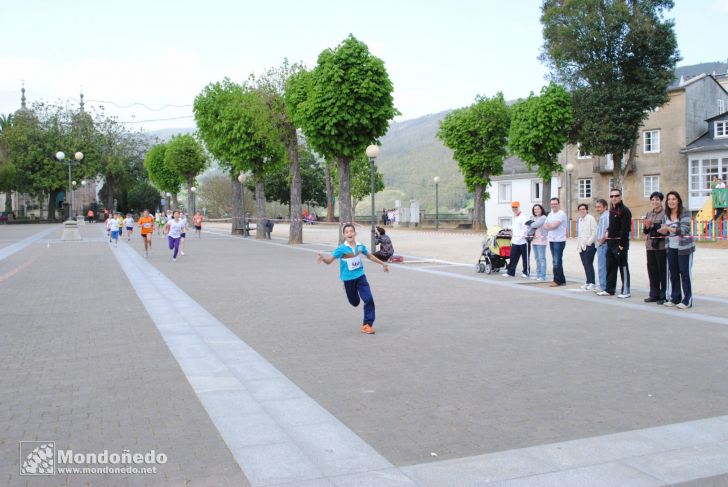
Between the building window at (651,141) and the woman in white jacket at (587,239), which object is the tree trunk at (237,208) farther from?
the woman in white jacket at (587,239)

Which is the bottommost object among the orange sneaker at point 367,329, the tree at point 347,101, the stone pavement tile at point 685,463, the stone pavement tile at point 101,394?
the stone pavement tile at point 685,463

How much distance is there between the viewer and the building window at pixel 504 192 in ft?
187

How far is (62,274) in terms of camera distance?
16.1 metres

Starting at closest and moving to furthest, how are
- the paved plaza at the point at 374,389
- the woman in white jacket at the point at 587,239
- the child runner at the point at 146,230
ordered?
1. the paved plaza at the point at 374,389
2. the woman in white jacket at the point at 587,239
3. the child runner at the point at 146,230

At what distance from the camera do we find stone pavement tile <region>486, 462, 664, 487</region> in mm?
3688

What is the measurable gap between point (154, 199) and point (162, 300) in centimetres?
8511

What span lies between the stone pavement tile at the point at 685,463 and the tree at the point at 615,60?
34.0 meters

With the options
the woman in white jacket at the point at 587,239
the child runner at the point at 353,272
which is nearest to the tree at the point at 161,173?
the woman in white jacket at the point at 587,239

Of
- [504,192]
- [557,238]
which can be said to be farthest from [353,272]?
[504,192]

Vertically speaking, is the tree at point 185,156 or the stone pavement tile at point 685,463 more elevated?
the tree at point 185,156

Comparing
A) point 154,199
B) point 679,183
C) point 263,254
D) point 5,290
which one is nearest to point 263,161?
point 263,254

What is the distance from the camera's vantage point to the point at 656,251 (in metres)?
10.8

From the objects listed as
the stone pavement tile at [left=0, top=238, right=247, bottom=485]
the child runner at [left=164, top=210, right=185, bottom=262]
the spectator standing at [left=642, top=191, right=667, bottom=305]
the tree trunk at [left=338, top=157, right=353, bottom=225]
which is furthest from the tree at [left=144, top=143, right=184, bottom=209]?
the spectator standing at [left=642, top=191, right=667, bottom=305]

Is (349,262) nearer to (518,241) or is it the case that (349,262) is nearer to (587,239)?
(587,239)
